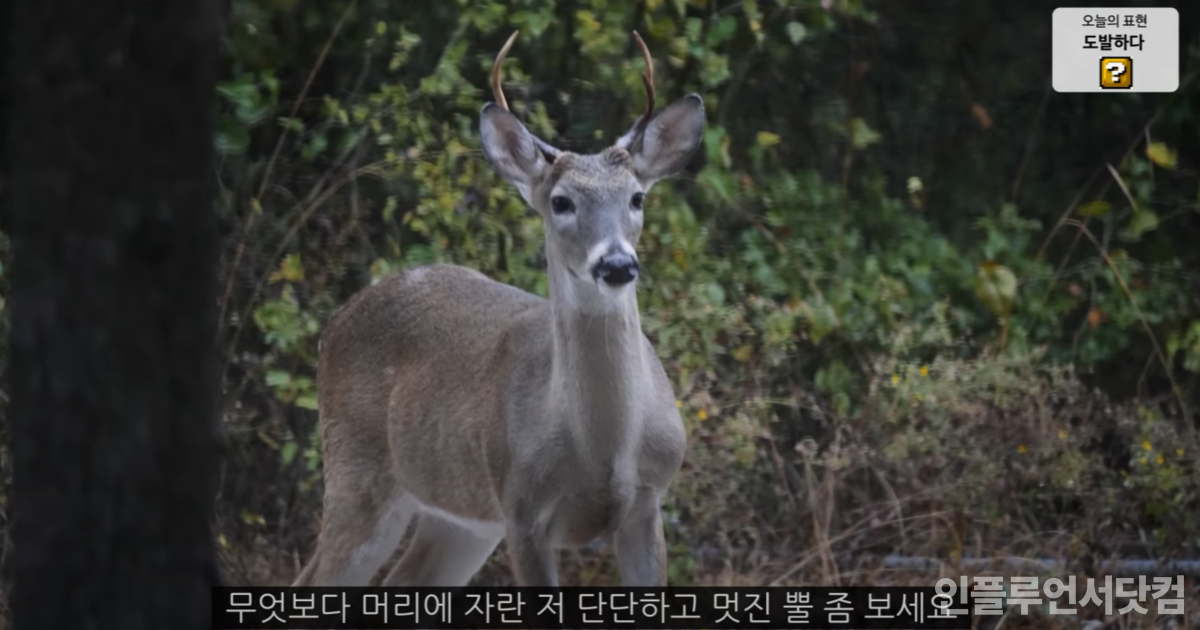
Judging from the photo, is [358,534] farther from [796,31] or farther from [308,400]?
[796,31]

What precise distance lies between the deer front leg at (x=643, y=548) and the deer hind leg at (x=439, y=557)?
2.39ft

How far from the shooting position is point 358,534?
527 centimetres

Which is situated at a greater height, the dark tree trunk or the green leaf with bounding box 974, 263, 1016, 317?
the dark tree trunk

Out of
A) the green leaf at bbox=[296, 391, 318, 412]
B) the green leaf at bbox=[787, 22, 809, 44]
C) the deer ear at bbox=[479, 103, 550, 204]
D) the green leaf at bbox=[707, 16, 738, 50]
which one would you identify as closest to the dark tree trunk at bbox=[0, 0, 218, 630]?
the deer ear at bbox=[479, 103, 550, 204]

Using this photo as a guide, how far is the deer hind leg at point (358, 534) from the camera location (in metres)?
5.26

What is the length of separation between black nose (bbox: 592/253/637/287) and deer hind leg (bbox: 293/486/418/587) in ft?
3.87

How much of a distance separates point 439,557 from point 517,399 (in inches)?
30.8

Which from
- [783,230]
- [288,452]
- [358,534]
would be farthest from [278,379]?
[783,230]

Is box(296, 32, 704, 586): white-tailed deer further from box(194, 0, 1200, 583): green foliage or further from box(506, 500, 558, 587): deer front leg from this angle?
box(194, 0, 1200, 583): green foliage

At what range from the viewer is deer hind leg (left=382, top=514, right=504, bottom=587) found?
17.6 ft

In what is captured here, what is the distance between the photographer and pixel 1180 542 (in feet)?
19.6

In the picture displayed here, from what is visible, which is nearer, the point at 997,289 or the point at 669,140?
the point at 669,140

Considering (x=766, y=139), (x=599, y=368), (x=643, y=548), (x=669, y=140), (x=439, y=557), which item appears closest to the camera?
(x=599, y=368)

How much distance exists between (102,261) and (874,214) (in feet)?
14.0
